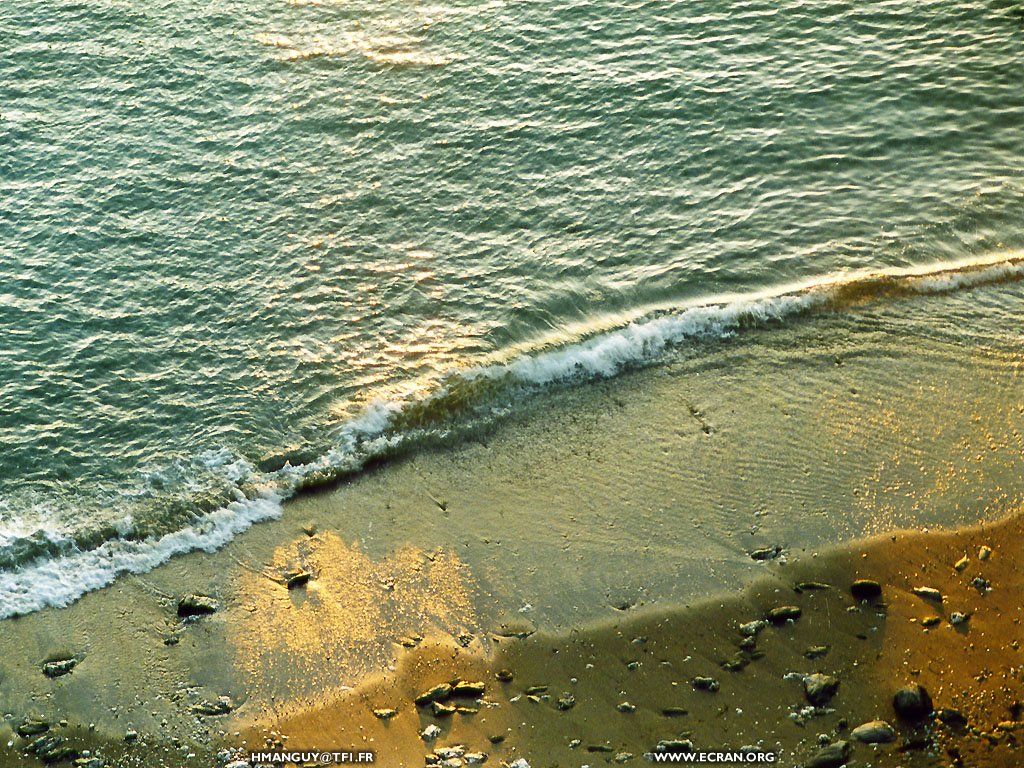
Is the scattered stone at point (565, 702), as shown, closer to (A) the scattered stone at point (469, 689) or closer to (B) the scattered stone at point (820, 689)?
(A) the scattered stone at point (469, 689)

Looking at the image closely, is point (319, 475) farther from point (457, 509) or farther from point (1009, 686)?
point (1009, 686)

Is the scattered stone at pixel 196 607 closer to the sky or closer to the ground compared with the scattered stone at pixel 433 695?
closer to the sky

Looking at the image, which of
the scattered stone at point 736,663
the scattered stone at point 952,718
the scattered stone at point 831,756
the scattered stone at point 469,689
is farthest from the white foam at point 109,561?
the scattered stone at point 952,718

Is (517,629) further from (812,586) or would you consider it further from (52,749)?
(52,749)

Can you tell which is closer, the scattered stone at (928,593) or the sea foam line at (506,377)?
the scattered stone at (928,593)

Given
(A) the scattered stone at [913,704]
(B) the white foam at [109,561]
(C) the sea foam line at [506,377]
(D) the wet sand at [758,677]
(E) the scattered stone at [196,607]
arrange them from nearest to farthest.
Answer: (A) the scattered stone at [913,704]
(D) the wet sand at [758,677]
(E) the scattered stone at [196,607]
(B) the white foam at [109,561]
(C) the sea foam line at [506,377]

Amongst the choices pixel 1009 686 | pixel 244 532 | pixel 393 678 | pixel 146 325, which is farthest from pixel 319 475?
pixel 1009 686

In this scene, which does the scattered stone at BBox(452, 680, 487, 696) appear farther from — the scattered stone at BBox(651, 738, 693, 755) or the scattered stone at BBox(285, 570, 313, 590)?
the scattered stone at BBox(285, 570, 313, 590)

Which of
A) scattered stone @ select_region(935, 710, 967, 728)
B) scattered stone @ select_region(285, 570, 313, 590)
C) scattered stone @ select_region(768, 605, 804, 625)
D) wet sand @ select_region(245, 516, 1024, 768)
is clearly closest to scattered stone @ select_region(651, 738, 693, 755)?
wet sand @ select_region(245, 516, 1024, 768)
